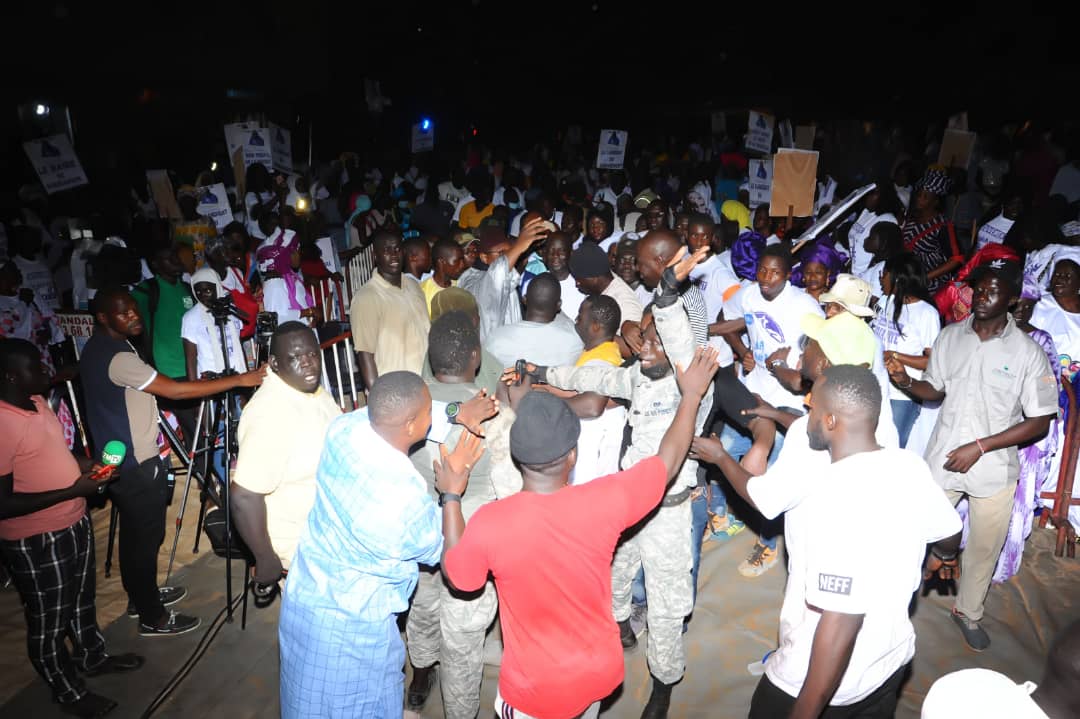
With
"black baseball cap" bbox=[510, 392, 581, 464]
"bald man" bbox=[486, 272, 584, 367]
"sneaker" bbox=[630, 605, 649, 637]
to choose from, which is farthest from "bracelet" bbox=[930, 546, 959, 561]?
"black baseball cap" bbox=[510, 392, 581, 464]

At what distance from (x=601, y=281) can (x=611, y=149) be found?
6842 mm

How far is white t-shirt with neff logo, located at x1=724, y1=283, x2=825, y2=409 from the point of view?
4.72m

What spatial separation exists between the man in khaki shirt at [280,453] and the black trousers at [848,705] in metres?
2.35

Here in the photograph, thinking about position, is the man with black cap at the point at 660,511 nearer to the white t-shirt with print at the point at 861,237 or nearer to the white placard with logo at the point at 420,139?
the white t-shirt with print at the point at 861,237

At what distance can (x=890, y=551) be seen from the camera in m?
2.23

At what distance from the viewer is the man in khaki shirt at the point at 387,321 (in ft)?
17.3

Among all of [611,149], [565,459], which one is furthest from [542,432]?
[611,149]

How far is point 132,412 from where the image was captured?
13.1 feet

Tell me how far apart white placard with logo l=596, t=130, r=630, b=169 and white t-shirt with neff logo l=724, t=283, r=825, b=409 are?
7250mm

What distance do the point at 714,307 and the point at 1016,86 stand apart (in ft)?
49.9

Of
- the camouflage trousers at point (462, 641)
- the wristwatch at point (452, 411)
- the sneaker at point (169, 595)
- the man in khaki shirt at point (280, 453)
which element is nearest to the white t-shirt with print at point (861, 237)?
the wristwatch at point (452, 411)

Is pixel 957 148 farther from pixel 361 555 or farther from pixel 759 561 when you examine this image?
pixel 361 555

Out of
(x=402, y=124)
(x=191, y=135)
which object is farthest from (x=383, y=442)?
(x=402, y=124)

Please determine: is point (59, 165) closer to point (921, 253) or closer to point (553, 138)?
point (921, 253)
